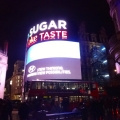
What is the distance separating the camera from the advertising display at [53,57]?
3278cm

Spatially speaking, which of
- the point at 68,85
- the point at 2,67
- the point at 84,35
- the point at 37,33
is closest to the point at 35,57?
the point at 37,33

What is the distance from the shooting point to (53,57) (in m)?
→ 33.3

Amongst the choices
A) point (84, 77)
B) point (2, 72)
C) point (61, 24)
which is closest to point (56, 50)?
point (61, 24)

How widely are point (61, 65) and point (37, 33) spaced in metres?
12.4

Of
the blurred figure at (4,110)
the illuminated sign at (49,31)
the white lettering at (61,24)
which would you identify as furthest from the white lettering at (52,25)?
the blurred figure at (4,110)

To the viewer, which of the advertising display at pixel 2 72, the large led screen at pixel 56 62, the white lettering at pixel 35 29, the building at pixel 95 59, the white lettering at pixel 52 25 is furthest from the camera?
the building at pixel 95 59

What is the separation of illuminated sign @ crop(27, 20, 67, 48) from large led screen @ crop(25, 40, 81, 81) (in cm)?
195

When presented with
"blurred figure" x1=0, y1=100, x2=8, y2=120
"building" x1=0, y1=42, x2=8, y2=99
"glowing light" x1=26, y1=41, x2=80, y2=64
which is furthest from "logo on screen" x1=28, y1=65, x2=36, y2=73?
"blurred figure" x1=0, y1=100, x2=8, y2=120

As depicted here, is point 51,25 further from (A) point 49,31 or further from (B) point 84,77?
(B) point 84,77

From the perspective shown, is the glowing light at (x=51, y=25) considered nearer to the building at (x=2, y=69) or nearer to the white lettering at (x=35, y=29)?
the white lettering at (x=35, y=29)

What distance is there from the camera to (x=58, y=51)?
111 feet

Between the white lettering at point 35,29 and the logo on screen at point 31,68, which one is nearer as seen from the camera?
the logo on screen at point 31,68

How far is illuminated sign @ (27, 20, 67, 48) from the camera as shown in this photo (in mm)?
36906

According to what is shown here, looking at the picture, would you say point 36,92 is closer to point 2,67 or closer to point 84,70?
point 2,67
